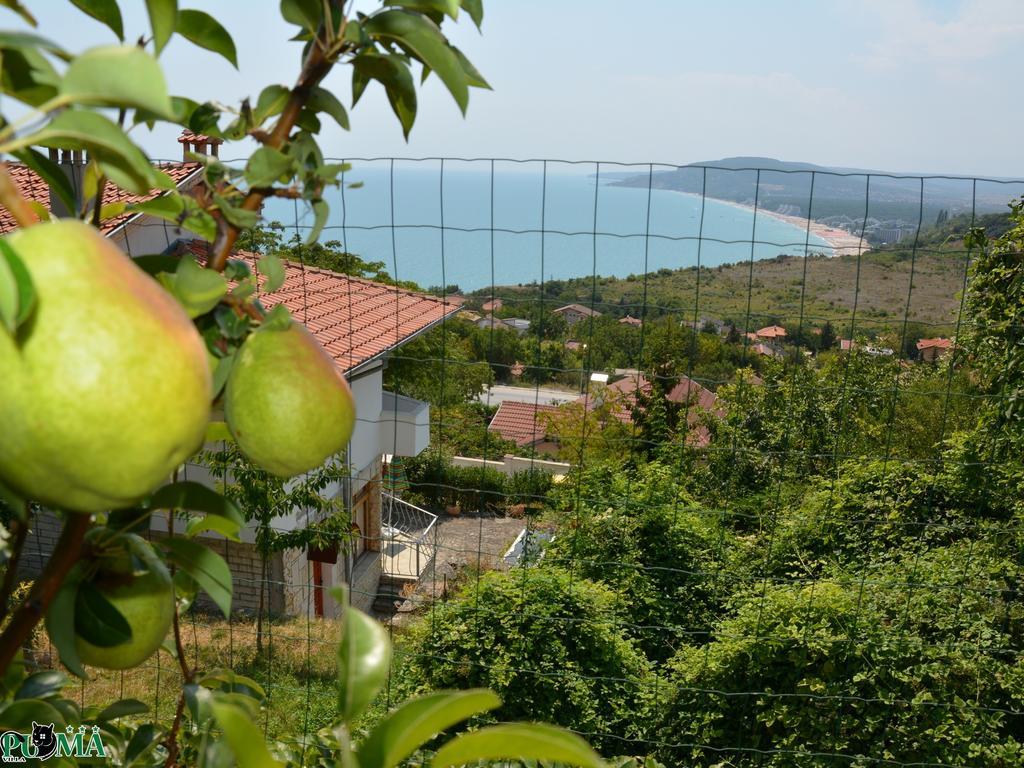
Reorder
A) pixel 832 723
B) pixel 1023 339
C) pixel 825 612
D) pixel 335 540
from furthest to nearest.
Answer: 1. pixel 335 540
2. pixel 1023 339
3. pixel 825 612
4. pixel 832 723

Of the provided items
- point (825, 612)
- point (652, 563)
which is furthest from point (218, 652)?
point (825, 612)

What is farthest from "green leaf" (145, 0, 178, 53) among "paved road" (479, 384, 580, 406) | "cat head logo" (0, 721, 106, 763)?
"paved road" (479, 384, 580, 406)

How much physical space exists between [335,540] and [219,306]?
700cm

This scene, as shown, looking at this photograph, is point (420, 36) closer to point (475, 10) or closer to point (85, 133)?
point (475, 10)

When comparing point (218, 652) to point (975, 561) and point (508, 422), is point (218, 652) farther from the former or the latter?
point (508, 422)

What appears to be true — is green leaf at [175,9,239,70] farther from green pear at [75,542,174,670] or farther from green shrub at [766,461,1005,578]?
green shrub at [766,461,1005,578]

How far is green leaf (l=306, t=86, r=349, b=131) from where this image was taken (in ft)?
1.97

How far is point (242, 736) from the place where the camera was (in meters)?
0.41

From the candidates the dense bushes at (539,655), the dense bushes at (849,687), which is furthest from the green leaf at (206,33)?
the dense bushes at (539,655)

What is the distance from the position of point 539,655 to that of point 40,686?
2664mm

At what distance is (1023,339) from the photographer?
3.51 metres

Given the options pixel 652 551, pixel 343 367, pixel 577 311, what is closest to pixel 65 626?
pixel 652 551

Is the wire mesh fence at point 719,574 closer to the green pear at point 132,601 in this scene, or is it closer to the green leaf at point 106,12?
the green leaf at point 106,12

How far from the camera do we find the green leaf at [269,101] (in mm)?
582
